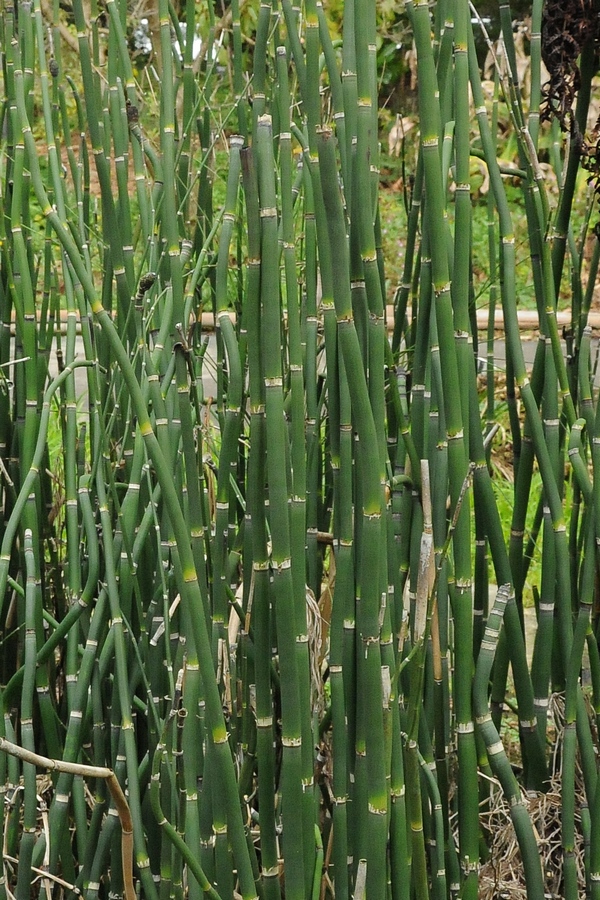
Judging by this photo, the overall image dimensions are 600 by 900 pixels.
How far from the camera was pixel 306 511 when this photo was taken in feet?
2.73

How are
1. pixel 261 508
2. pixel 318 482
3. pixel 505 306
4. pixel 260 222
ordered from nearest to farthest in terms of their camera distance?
pixel 260 222 → pixel 261 508 → pixel 505 306 → pixel 318 482

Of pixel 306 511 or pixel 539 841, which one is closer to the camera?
pixel 306 511

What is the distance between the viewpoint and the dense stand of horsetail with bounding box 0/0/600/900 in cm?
69

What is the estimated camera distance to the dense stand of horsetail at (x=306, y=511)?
687mm

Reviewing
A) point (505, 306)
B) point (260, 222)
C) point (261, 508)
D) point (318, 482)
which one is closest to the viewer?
point (260, 222)

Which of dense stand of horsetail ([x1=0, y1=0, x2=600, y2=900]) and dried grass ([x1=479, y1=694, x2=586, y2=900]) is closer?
dense stand of horsetail ([x1=0, y1=0, x2=600, y2=900])

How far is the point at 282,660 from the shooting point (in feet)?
2.23

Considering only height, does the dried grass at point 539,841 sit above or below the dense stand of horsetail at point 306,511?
below

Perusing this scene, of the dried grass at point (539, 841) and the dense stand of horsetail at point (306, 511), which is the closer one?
the dense stand of horsetail at point (306, 511)

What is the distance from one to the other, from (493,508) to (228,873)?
0.38 meters

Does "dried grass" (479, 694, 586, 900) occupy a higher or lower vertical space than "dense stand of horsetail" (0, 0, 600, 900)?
lower

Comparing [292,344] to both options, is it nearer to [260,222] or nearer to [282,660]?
[260,222]

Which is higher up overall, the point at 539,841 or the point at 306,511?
the point at 306,511

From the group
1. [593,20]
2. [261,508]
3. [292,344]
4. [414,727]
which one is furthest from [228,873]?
[593,20]
